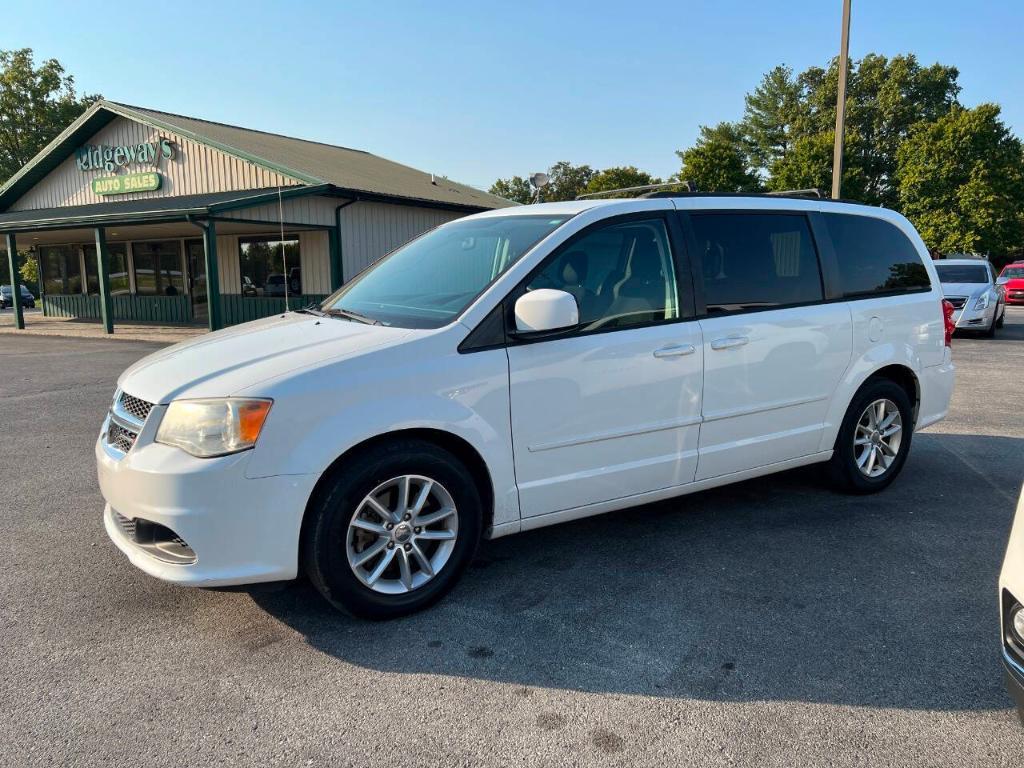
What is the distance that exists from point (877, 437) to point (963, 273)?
1414 cm

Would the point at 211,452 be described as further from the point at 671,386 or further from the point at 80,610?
the point at 671,386

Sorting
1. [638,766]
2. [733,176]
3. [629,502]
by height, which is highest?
[733,176]

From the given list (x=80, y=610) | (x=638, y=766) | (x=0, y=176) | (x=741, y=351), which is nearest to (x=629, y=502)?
(x=741, y=351)

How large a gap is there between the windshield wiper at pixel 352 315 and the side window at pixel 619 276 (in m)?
0.78

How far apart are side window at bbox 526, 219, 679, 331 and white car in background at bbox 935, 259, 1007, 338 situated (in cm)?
1385

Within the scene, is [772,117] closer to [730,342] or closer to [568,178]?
[568,178]

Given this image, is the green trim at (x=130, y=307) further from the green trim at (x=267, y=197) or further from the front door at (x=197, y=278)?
the green trim at (x=267, y=197)

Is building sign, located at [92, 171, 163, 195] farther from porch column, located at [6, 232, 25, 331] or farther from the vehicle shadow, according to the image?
the vehicle shadow

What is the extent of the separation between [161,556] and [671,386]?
248 cm

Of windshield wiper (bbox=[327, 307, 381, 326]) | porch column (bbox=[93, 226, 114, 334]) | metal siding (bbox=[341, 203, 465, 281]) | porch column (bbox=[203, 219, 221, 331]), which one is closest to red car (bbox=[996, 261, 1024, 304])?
metal siding (bbox=[341, 203, 465, 281])

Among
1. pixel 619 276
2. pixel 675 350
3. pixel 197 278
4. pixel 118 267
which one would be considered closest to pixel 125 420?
pixel 619 276

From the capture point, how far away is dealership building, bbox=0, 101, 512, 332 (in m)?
18.3

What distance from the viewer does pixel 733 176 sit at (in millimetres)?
40281

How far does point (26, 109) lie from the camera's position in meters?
54.3
